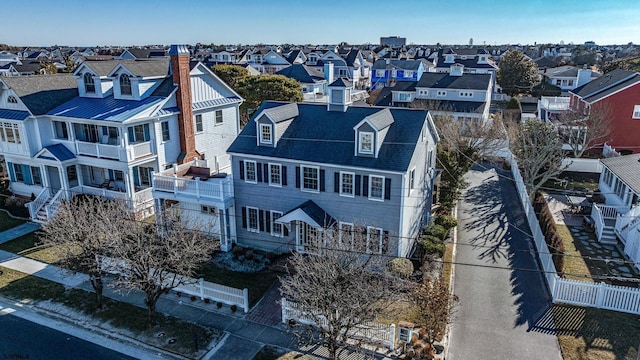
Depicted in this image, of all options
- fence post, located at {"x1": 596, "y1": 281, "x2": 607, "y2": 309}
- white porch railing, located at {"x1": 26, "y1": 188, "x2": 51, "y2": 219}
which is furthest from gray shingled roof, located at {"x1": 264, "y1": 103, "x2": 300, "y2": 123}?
white porch railing, located at {"x1": 26, "y1": 188, "x2": 51, "y2": 219}

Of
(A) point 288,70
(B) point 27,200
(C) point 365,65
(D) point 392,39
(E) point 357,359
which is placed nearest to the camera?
(E) point 357,359

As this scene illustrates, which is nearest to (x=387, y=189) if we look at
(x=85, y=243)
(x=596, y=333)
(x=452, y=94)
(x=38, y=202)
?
(x=596, y=333)

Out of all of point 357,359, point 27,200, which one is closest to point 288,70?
point 27,200

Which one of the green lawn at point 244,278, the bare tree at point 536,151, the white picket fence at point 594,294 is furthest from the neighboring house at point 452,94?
the green lawn at point 244,278

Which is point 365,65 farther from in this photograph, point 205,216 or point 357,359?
point 357,359

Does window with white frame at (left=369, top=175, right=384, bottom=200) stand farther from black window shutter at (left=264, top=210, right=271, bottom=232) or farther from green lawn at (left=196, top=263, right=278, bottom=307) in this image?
green lawn at (left=196, top=263, right=278, bottom=307)

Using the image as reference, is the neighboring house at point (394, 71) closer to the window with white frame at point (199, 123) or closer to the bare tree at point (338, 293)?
the window with white frame at point (199, 123)

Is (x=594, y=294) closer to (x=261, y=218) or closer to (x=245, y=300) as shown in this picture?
(x=245, y=300)
